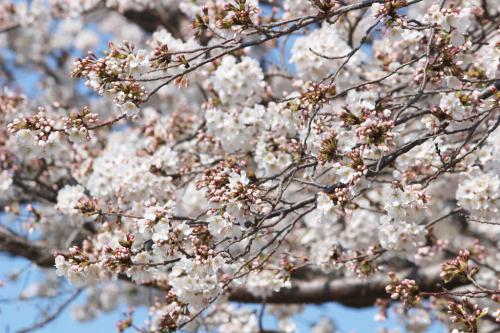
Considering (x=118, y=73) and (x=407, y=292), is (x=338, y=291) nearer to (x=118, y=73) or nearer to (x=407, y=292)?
(x=407, y=292)

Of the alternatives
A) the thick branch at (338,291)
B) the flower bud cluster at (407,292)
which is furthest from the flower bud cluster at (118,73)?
the thick branch at (338,291)

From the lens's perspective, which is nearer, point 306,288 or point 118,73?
point 118,73

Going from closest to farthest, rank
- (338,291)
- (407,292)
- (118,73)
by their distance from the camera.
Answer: (118,73), (407,292), (338,291)

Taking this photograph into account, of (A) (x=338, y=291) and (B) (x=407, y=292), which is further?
(A) (x=338, y=291)

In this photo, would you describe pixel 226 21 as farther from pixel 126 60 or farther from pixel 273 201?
pixel 273 201

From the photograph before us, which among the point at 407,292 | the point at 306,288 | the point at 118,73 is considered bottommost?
the point at 407,292

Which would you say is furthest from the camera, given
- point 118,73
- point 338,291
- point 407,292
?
point 338,291

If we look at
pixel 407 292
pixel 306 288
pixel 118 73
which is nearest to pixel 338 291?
pixel 306 288

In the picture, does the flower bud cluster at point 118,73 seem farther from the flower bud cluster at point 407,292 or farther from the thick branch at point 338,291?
the thick branch at point 338,291

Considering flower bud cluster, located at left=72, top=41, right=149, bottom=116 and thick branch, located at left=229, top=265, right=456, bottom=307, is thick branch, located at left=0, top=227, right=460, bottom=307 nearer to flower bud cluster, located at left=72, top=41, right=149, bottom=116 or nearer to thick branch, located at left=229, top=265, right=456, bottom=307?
thick branch, located at left=229, top=265, right=456, bottom=307

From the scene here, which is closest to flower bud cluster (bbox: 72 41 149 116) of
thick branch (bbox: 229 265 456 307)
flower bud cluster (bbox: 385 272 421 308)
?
flower bud cluster (bbox: 385 272 421 308)

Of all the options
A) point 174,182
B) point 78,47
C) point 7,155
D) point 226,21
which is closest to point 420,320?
point 174,182

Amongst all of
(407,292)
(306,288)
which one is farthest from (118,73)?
(306,288)

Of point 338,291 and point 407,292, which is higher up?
point 338,291
